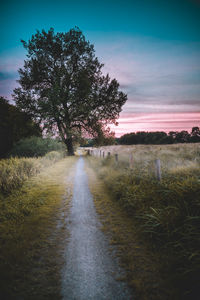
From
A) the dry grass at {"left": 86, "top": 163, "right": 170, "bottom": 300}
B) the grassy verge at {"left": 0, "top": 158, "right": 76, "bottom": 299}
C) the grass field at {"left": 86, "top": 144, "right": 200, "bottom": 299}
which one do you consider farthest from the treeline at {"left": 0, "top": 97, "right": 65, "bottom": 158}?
the dry grass at {"left": 86, "top": 163, "right": 170, "bottom": 300}

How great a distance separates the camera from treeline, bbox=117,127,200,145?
53.3m

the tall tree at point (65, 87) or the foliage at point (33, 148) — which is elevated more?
the tall tree at point (65, 87)

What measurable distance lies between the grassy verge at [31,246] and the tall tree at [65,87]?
18087mm

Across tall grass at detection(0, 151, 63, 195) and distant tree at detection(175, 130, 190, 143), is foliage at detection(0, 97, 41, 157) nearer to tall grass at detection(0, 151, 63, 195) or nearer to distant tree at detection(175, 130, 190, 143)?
tall grass at detection(0, 151, 63, 195)

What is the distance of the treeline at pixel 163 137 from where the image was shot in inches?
2099

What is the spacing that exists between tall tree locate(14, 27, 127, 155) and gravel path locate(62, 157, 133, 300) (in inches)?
773

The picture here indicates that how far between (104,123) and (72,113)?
5970 mm

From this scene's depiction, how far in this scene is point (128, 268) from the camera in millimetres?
2424

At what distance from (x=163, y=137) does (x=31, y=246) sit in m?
65.2

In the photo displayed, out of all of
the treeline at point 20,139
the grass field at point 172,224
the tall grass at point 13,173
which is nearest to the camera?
the grass field at point 172,224

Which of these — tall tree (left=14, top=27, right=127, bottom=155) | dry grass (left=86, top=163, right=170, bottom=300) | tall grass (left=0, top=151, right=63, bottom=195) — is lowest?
dry grass (left=86, top=163, right=170, bottom=300)

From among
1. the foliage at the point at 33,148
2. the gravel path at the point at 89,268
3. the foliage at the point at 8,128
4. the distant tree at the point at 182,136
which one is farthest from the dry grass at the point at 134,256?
the distant tree at the point at 182,136

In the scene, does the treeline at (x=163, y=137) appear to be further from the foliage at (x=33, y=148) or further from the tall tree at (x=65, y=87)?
the foliage at (x=33, y=148)

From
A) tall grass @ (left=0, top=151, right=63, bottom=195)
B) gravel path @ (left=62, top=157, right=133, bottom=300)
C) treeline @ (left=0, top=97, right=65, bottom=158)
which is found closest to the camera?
gravel path @ (left=62, top=157, right=133, bottom=300)
